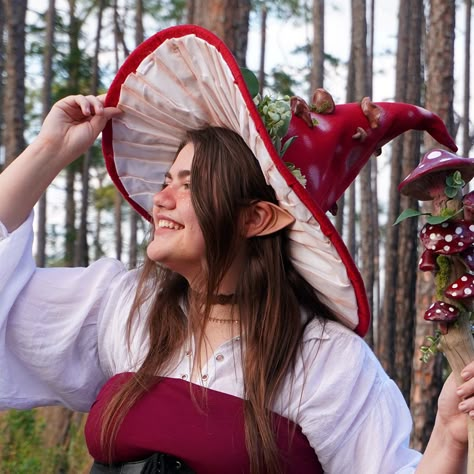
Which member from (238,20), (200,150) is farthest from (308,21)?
(200,150)

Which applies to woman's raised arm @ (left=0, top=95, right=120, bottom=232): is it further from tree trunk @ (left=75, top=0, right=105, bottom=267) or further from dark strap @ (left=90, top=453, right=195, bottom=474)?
tree trunk @ (left=75, top=0, right=105, bottom=267)

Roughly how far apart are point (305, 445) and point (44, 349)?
78 centimetres

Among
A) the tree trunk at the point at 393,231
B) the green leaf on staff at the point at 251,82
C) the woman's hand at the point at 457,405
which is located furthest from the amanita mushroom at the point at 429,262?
the tree trunk at the point at 393,231

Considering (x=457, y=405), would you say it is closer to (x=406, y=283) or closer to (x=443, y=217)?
(x=443, y=217)

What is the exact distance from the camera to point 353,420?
2121mm

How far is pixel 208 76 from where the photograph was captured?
2.23 meters

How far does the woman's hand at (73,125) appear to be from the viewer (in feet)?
7.99

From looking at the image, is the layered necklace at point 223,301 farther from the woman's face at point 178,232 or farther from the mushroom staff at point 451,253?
the mushroom staff at point 451,253

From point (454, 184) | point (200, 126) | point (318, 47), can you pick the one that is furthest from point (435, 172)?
point (318, 47)

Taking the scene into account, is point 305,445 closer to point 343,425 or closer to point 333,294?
point 343,425

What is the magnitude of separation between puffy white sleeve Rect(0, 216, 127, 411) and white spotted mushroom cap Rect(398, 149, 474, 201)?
1001 millimetres

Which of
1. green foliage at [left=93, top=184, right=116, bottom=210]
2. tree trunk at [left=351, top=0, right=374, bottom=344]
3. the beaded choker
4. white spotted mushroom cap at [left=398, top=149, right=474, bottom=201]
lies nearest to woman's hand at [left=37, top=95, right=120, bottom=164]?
the beaded choker

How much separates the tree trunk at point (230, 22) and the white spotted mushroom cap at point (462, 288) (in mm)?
4804

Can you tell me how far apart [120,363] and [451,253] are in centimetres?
103
